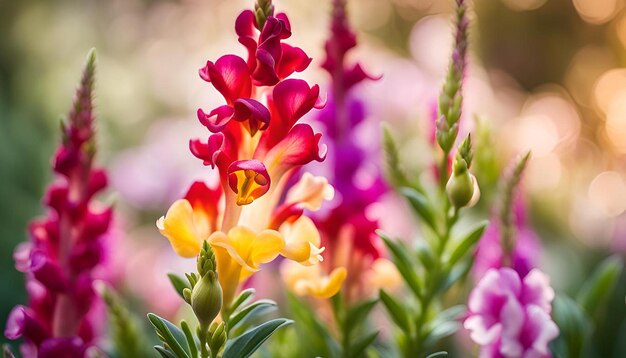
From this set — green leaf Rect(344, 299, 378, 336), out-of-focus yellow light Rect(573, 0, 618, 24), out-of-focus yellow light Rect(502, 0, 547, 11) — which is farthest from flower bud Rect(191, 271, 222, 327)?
out-of-focus yellow light Rect(502, 0, 547, 11)

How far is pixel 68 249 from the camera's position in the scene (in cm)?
33

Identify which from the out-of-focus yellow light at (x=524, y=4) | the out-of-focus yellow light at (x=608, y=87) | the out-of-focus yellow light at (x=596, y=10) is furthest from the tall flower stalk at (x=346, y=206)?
the out-of-focus yellow light at (x=524, y=4)

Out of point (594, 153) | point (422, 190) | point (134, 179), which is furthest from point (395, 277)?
point (594, 153)

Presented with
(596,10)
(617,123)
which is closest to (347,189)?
(617,123)

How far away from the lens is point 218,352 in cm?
29

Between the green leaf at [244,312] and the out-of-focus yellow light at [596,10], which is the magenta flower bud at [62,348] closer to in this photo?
the green leaf at [244,312]

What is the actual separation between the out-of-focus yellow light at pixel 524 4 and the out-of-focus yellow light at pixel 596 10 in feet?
0.28

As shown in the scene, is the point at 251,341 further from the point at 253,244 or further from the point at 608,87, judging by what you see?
the point at 608,87

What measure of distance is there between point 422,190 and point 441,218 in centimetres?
3

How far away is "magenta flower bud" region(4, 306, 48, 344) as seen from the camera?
1.06ft

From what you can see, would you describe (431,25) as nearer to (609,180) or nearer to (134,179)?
(609,180)

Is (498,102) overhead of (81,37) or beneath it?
beneath

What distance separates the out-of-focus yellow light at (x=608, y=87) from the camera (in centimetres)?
111

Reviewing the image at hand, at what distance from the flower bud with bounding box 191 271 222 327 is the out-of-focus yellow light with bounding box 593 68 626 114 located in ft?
3.07
